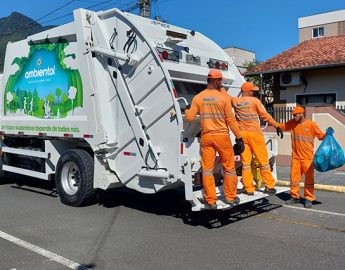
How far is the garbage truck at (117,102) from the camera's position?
239 inches

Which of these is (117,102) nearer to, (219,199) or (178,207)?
(178,207)

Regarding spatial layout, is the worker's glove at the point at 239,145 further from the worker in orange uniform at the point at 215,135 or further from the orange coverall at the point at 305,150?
the orange coverall at the point at 305,150

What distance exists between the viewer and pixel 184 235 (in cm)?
554

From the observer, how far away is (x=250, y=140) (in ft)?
21.6

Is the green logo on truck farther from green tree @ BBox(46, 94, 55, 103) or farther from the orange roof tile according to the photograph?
the orange roof tile

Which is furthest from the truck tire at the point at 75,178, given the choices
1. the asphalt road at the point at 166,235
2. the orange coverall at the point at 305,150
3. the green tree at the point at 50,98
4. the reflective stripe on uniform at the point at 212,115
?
the orange coverall at the point at 305,150

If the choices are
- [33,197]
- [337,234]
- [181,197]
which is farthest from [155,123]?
[33,197]

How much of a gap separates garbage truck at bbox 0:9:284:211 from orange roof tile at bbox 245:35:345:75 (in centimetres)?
1023

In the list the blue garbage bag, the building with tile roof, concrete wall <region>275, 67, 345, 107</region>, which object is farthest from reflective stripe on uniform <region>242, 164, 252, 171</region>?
concrete wall <region>275, 67, 345, 107</region>

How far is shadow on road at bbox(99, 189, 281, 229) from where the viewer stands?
6.27m

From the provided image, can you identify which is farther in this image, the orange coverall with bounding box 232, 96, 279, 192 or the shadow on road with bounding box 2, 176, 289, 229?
the orange coverall with bounding box 232, 96, 279, 192

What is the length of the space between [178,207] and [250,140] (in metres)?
1.66

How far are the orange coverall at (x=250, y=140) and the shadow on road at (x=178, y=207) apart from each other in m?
0.51

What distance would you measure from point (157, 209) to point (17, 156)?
3769mm
